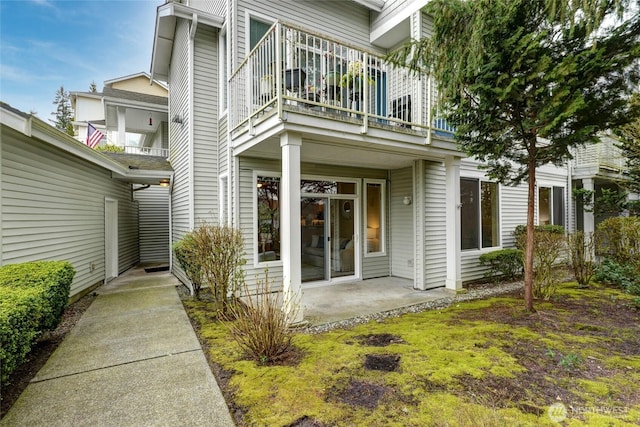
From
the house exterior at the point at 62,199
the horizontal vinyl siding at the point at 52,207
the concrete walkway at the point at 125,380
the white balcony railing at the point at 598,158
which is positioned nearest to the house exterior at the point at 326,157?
the concrete walkway at the point at 125,380

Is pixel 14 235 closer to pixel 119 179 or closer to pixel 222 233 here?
pixel 222 233

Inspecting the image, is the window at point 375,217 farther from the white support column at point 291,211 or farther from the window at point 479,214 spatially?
the white support column at point 291,211

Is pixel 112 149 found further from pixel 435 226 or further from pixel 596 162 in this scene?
pixel 596 162

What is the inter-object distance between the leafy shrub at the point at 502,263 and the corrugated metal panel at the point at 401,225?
1.88 meters

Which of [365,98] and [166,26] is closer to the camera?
[365,98]

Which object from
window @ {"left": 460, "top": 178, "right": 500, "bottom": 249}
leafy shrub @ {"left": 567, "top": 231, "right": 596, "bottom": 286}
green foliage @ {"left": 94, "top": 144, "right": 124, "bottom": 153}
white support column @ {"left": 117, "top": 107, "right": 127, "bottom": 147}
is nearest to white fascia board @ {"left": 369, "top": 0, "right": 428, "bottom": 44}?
window @ {"left": 460, "top": 178, "right": 500, "bottom": 249}

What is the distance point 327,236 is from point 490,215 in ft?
16.0

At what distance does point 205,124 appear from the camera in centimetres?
720

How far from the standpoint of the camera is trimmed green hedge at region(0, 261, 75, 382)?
2574mm

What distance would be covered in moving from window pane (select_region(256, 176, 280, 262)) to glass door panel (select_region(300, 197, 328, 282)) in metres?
0.68

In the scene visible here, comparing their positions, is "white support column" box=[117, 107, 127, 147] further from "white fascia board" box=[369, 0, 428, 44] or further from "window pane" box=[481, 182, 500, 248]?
"window pane" box=[481, 182, 500, 248]

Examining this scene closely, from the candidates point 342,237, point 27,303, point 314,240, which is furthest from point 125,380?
point 342,237

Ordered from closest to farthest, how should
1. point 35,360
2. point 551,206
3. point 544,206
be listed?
point 35,360, point 544,206, point 551,206

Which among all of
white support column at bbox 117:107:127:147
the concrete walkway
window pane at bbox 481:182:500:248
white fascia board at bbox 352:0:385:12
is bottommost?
the concrete walkway
